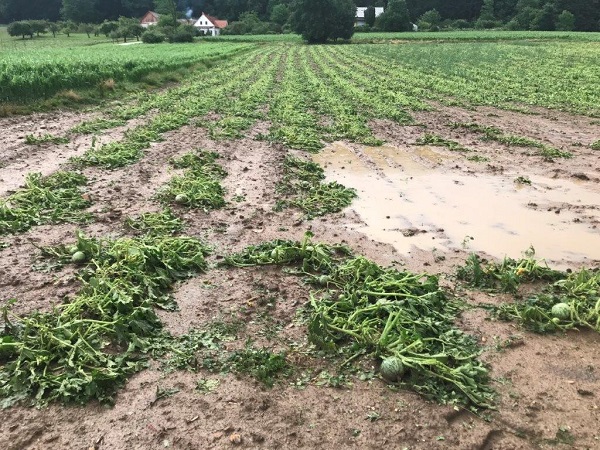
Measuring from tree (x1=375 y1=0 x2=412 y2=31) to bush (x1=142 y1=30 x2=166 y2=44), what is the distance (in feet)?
133

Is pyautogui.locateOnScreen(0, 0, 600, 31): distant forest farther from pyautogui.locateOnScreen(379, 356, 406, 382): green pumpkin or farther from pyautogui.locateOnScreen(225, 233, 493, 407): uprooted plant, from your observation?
pyautogui.locateOnScreen(379, 356, 406, 382): green pumpkin

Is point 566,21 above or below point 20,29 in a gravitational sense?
below

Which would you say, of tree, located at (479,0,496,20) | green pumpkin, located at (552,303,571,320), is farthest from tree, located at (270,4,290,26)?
green pumpkin, located at (552,303,571,320)

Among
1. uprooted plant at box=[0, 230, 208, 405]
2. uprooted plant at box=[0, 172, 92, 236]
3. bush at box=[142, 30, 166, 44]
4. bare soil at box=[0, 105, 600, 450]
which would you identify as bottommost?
bare soil at box=[0, 105, 600, 450]

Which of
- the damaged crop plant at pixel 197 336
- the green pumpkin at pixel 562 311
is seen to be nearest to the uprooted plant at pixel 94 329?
the damaged crop plant at pixel 197 336

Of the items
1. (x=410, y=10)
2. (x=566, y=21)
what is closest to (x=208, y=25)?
(x=410, y=10)

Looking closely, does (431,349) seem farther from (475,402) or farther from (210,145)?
(210,145)

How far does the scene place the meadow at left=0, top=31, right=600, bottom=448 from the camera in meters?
3.61

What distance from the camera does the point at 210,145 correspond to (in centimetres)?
Answer: 1176

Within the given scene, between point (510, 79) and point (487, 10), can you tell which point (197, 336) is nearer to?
point (510, 79)

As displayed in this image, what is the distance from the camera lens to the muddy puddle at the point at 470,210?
258 inches

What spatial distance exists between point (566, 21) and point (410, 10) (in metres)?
41.4

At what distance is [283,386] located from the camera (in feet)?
12.8

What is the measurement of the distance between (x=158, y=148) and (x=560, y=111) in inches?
504
